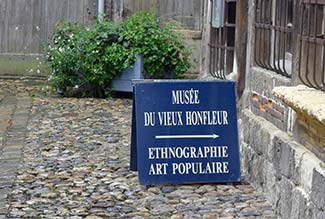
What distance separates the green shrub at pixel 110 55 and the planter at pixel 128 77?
68 millimetres

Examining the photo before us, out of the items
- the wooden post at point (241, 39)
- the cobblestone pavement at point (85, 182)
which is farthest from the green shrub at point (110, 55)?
the wooden post at point (241, 39)

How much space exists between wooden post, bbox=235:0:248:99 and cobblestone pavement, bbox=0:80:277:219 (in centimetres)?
104

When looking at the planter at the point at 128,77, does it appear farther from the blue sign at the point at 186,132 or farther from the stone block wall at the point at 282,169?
the blue sign at the point at 186,132

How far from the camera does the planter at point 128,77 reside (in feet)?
34.5

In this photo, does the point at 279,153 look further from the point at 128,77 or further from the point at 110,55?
the point at 128,77

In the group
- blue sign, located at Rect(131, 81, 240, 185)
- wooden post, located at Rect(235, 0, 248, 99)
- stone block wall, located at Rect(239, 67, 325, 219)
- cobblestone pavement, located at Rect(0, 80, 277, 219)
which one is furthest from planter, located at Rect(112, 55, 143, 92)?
blue sign, located at Rect(131, 81, 240, 185)

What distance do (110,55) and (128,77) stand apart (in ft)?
1.37

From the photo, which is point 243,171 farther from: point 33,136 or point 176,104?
point 33,136

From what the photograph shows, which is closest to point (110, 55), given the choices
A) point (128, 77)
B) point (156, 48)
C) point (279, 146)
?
point (128, 77)

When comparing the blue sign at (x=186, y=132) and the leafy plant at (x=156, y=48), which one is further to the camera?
the leafy plant at (x=156, y=48)

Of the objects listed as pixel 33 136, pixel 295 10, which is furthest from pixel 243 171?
pixel 33 136

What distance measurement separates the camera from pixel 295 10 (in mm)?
5441

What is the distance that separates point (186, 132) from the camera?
20.6 feet

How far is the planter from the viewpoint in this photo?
10.5m
